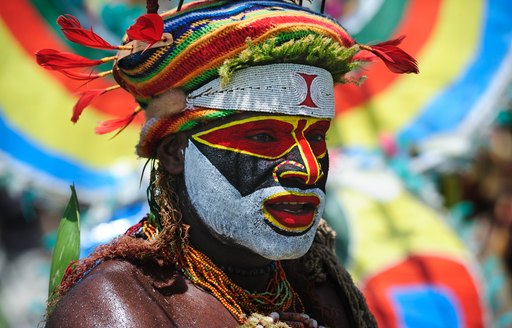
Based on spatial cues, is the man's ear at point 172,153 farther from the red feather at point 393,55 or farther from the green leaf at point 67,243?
the red feather at point 393,55

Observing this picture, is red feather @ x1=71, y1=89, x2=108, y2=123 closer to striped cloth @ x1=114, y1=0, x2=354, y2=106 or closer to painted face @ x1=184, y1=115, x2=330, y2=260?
→ striped cloth @ x1=114, y1=0, x2=354, y2=106

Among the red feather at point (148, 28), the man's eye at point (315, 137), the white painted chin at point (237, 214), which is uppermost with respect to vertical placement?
the red feather at point (148, 28)

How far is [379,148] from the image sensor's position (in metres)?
5.14

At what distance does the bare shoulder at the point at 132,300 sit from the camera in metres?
1.87

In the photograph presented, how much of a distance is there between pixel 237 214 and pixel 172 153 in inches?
10.8

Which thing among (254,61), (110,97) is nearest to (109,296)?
(254,61)

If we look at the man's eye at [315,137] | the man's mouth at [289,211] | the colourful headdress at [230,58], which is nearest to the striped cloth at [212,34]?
the colourful headdress at [230,58]

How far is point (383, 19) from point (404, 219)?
4.79ft

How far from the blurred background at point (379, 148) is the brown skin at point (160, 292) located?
75.2 inches

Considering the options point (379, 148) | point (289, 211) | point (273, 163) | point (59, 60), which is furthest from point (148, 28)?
point (379, 148)

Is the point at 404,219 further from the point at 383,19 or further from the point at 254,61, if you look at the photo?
the point at 254,61

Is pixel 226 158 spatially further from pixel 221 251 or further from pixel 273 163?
pixel 221 251

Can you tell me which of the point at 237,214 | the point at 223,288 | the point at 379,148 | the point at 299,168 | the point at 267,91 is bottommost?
the point at 379,148

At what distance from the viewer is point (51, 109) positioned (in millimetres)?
5105
